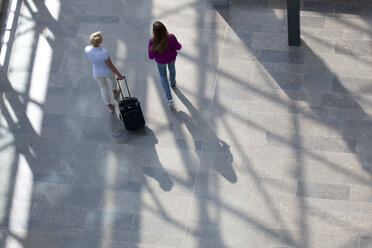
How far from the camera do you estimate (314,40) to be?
45.4 ft

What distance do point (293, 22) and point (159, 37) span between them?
3.43 metres

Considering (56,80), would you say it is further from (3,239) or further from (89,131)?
(3,239)

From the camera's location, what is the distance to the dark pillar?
13.1 meters

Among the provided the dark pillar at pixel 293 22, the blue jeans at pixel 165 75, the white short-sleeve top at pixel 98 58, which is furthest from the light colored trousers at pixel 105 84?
the dark pillar at pixel 293 22

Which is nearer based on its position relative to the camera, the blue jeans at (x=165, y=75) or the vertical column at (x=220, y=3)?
the blue jeans at (x=165, y=75)

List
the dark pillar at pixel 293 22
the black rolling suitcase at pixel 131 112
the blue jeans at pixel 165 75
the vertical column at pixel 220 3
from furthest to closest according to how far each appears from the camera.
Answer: the vertical column at pixel 220 3, the dark pillar at pixel 293 22, the blue jeans at pixel 165 75, the black rolling suitcase at pixel 131 112

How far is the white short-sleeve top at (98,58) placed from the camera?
11.8 metres

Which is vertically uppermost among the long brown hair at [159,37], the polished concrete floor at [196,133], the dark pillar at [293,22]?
the long brown hair at [159,37]

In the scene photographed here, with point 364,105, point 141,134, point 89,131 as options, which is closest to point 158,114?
point 141,134

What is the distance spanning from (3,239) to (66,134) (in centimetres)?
259

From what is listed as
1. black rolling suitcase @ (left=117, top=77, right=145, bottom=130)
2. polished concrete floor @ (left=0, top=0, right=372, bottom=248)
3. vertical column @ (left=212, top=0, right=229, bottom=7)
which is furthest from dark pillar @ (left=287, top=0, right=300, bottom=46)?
black rolling suitcase @ (left=117, top=77, right=145, bottom=130)

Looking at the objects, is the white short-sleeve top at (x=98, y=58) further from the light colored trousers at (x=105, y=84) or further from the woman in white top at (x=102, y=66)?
the light colored trousers at (x=105, y=84)

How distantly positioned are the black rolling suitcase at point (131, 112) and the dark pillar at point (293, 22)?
3822 millimetres

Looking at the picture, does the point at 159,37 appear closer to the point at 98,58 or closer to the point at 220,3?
the point at 98,58
